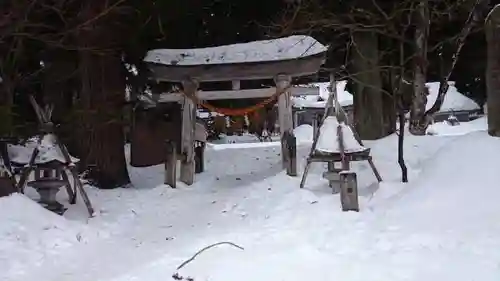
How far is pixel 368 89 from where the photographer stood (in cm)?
1368

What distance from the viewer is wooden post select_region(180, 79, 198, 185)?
40.9 ft

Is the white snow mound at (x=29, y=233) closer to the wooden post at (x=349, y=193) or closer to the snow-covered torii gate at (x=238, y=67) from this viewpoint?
the wooden post at (x=349, y=193)

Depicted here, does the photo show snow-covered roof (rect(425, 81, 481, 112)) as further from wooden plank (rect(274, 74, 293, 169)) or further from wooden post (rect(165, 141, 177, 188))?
wooden post (rect(165, 141, 177, 188))

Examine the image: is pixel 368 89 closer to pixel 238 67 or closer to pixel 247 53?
pixel 247 53

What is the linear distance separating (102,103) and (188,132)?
1.74 meters

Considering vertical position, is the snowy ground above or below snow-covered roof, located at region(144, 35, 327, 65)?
below

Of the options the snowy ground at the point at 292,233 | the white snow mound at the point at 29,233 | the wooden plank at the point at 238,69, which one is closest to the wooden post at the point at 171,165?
the snowy ground at the point at 292,233

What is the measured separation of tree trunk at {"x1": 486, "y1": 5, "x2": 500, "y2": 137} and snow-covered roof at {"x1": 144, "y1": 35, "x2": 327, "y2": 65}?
14.9ft

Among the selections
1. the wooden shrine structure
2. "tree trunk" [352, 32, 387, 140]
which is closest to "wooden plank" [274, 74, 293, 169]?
"tree trunk" [352, 32, 387, 140]

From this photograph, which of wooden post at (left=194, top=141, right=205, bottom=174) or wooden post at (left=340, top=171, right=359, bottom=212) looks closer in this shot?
wooden post at (left=340, top=171, right=359, bottom=212)

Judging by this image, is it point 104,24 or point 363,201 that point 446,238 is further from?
point 104,24

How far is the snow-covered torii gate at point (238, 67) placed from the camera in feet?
39.4

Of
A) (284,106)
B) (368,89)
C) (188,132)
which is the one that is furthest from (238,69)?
(368,89)

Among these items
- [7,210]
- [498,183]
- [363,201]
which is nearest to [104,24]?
[7,210]
